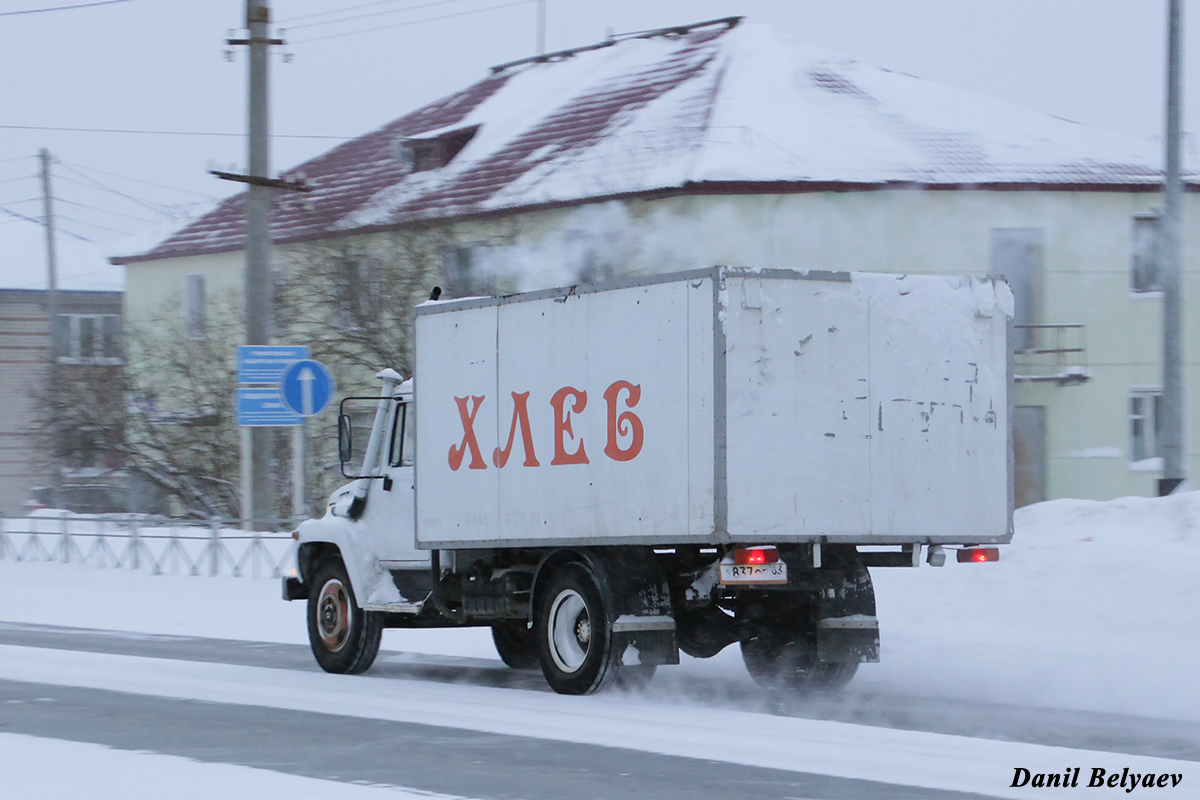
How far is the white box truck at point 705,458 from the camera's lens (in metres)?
11.5

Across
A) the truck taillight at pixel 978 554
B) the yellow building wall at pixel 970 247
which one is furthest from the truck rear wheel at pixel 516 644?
the yellow building wall at pixel 970 247

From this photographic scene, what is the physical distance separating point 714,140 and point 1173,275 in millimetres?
17519

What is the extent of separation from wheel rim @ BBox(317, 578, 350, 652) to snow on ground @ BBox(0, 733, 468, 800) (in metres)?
5.12

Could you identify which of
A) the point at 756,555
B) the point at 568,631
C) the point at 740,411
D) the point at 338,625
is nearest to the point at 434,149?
the point at 338,625

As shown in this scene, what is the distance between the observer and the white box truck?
11.5 meters

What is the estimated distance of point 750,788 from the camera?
8.34 meters

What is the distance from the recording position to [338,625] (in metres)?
14.6

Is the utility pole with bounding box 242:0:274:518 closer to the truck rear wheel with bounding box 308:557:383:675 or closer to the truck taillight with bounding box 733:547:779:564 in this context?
the truck rear wheel with bounding box 308:557:383:675

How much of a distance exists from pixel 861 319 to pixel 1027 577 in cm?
471

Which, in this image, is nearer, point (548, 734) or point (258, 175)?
point (548, 734)

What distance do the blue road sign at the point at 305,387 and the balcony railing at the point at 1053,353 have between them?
16.0 m

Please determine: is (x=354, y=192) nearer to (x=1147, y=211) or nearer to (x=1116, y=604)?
(x=1147, y=211)

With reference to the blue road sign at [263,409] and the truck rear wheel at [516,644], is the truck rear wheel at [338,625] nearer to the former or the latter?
the truck rear wheel at [516,644]

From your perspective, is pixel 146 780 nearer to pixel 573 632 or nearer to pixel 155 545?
pixel 573 632
